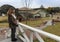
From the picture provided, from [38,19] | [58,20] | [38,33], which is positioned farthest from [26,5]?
[38,33]

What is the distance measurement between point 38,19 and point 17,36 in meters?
4.19

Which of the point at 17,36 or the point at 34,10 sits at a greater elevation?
the point at 34,10

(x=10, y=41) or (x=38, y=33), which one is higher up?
(x=38, y=33)

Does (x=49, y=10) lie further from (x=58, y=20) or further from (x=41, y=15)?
(x=41, y=15)

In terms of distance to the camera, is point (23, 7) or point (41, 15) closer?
point (23, 7)

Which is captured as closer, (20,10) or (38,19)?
(20,10)

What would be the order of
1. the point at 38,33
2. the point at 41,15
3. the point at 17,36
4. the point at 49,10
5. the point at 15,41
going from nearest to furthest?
1. the point at 38,33
2. the point at 15,41
3. the point at 17,36
4. the point at 49,10
5. the point at 41,15

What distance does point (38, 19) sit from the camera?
37.2 ft

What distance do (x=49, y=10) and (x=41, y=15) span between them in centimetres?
171

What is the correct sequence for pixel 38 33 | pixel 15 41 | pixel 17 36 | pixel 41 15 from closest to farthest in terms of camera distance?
pixel 38 33, pixel 15 41, pixel 17 36, pixel 41 15

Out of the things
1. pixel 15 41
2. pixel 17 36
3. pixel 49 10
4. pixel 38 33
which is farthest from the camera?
pixel 49 10

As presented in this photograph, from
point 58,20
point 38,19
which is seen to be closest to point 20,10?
point 38,19

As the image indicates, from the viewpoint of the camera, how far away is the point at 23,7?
1051 cm

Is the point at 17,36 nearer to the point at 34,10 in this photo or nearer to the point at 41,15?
the point at 34,10
